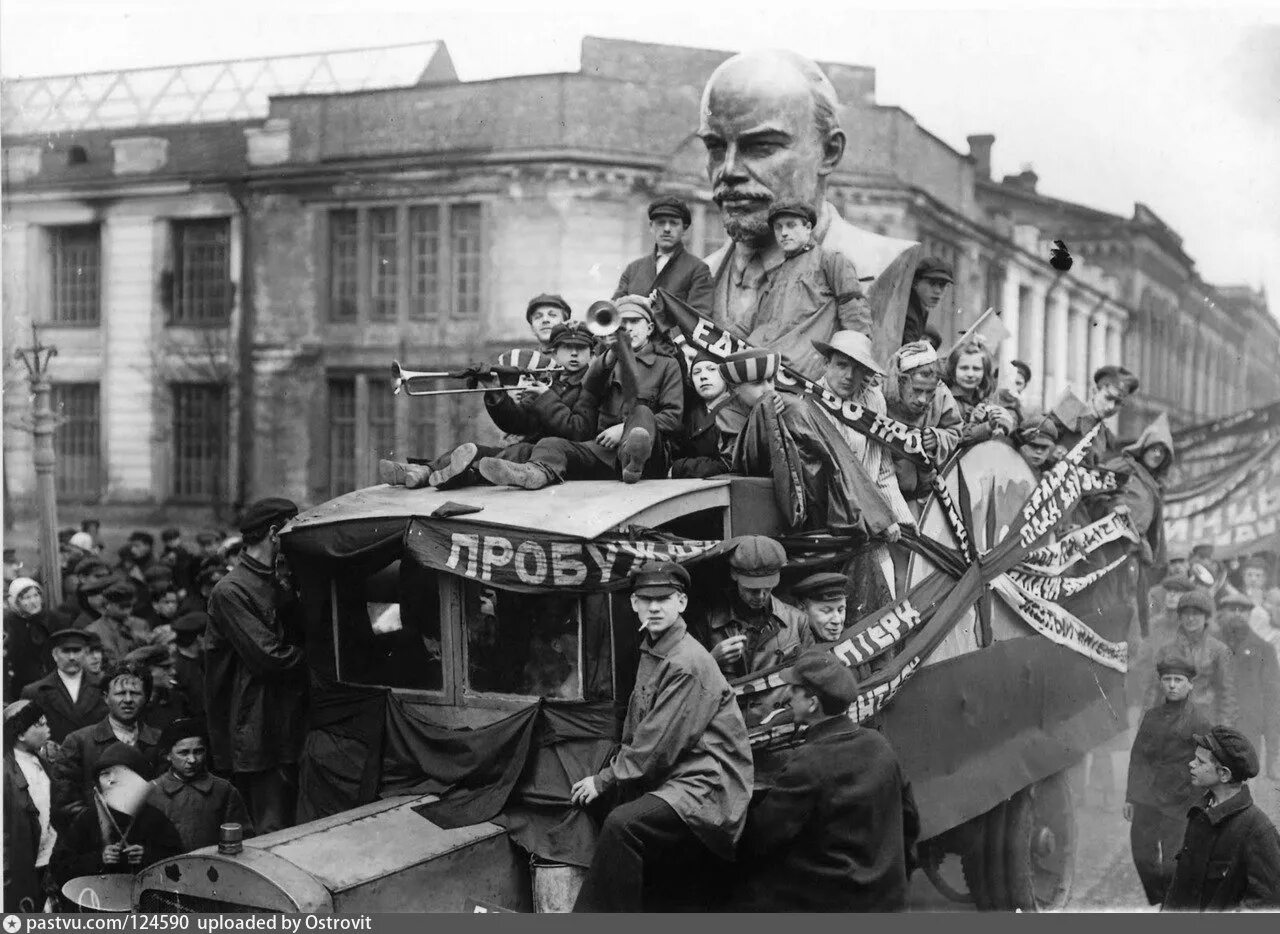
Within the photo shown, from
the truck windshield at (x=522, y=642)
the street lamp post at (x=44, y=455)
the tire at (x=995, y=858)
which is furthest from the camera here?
the street lamp post at (x=44, y=455)

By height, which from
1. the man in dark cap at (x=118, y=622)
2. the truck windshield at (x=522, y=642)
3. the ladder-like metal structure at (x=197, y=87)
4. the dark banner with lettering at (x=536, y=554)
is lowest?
the man in dark cap at (x=118, y=622)

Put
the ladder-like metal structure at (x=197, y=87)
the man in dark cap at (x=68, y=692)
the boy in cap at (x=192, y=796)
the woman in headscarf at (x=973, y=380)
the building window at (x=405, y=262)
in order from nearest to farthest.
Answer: the boy in cap at (x=192, y=796)
the man in dark cap at (x=68, y=692)
the woman in headscarf at (x=973, y=380)
the ladder-like metal structure at (x=197, y=87)
the building window at (x=405, y=262)

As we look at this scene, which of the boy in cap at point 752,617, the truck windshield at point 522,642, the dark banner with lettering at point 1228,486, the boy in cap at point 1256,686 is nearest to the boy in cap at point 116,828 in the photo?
the truck windshield at point 522,642

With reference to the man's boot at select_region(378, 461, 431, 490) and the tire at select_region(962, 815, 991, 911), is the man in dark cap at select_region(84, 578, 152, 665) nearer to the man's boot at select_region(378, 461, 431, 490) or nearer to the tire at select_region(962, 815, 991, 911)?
the man's boot at select_region(378, 461, 431, 490)

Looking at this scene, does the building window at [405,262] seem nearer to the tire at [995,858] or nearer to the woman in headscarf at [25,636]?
the woman in headscarf at [25,636]

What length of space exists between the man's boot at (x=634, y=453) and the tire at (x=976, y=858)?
266cm

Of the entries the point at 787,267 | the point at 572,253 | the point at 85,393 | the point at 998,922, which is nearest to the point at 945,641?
the point at 998,922

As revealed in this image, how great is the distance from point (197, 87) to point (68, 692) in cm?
426

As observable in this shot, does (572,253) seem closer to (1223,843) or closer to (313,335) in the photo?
(313,335)

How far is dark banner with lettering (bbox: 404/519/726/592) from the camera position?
5441 mm

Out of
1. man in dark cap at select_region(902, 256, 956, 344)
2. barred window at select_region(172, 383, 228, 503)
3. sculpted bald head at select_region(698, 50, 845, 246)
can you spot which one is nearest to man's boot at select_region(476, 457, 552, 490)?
sculpted bald head at select_region(698, 50, 845, 246)

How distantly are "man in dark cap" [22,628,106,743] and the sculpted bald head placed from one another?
3.97 meters

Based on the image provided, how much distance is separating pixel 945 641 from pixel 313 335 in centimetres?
541

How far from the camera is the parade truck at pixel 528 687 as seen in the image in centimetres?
535
